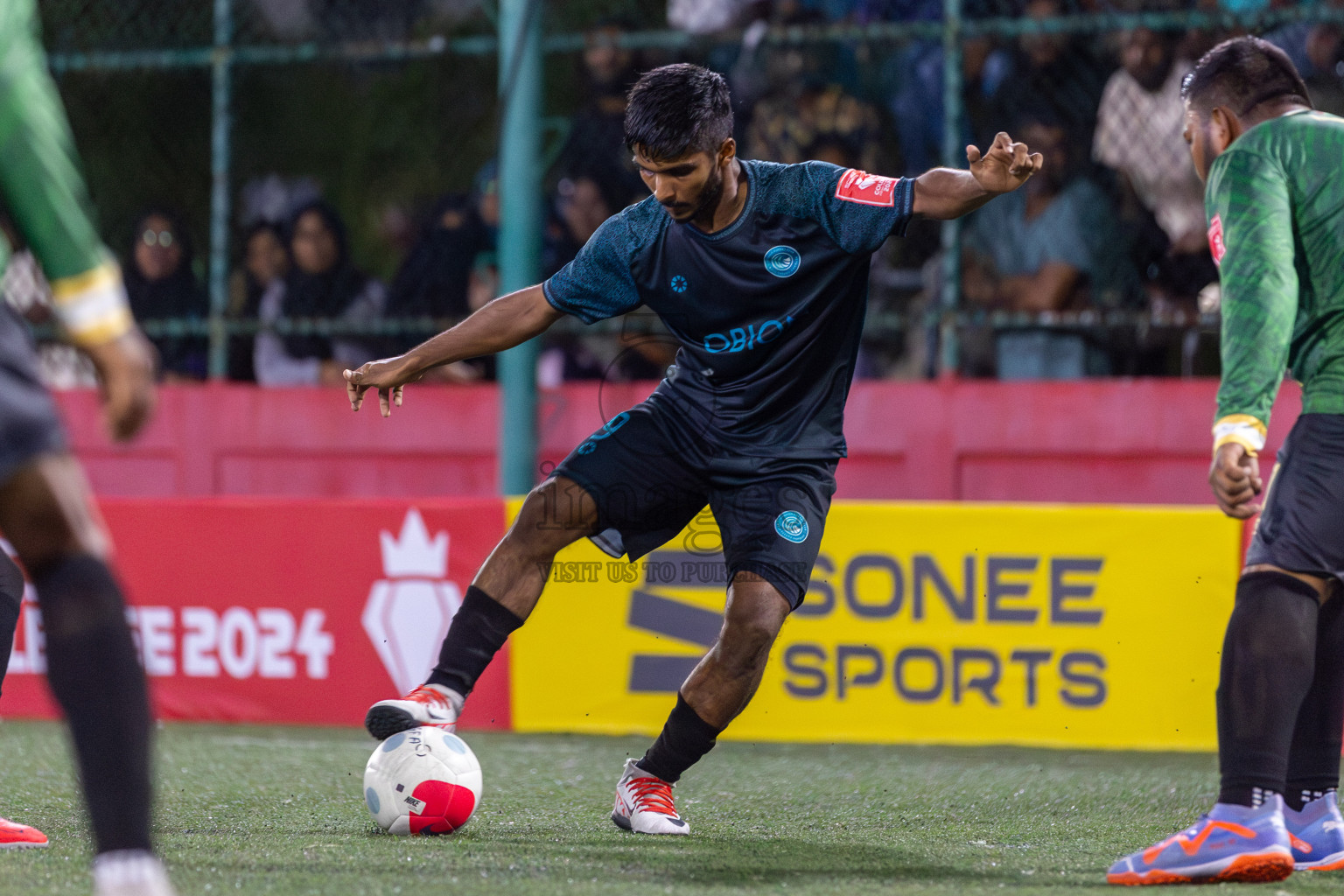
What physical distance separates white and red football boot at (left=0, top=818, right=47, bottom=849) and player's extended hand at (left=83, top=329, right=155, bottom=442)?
1754mm

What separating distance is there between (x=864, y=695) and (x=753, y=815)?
1752mm

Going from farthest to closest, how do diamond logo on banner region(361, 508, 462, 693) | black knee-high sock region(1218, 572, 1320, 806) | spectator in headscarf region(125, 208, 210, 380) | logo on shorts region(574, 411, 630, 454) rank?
spectator in headscarf region(125, 208, 210, 380), diamond logo on banner region(361, 508, 462, 693), logo on shorts region(574, 411, 630, 454), black knee-high sock region(1218, 572, 1320, 806)

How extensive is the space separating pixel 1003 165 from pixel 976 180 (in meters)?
0.08

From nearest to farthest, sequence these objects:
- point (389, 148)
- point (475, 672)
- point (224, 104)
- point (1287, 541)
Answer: point (1287, 541), point (475, 672), point (224, 104), point (389, 148)

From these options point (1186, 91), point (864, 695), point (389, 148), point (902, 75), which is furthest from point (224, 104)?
point (1186, 91)

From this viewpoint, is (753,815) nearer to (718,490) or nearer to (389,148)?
(718,490)

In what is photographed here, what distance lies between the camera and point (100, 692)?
2.42 m

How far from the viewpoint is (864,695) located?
20.3 feet

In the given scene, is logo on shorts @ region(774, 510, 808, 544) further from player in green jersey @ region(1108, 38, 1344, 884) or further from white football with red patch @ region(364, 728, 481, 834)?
player in green jersey @ region(1108, 38, 1344, 884)

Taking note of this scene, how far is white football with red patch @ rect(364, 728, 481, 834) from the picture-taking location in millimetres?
4027

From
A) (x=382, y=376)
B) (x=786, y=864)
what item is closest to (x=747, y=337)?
(x=382, y=376)

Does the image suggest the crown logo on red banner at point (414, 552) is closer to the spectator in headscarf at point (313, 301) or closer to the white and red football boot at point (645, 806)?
the spectator in headscarf at point (313, 301)

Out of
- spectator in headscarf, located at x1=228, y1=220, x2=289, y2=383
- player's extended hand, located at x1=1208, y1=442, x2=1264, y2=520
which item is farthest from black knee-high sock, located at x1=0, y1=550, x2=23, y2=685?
spectator in headscarf, located at x1=228, y1=220, x2=289, y2=383

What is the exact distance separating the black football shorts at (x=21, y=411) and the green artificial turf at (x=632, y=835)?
1159 millimetres
